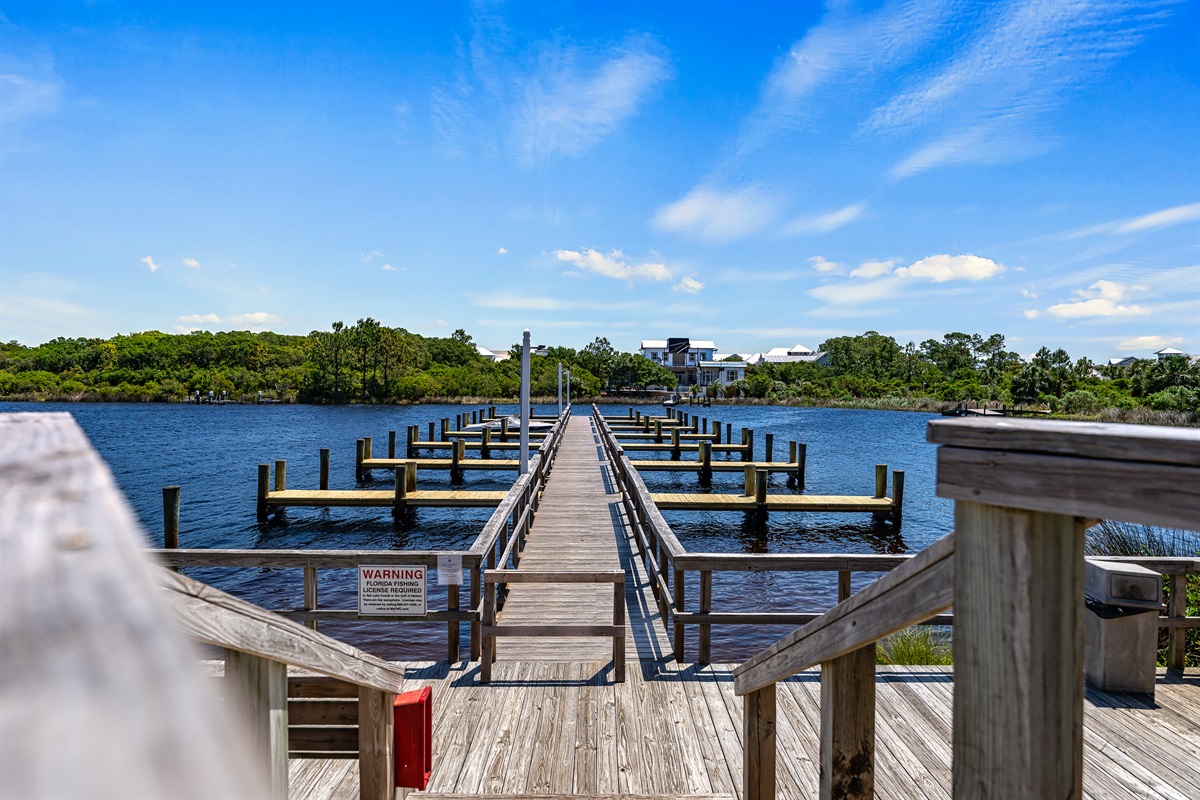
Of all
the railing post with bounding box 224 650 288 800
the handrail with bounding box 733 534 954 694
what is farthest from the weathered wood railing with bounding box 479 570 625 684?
the railing post with bounding box 224 650 288 800

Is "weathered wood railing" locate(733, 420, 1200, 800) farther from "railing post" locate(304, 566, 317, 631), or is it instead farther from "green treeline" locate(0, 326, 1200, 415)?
"green treeline" locate(0, 326, 1200, 415)

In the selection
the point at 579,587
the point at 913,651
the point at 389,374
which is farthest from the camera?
the point at 389,374

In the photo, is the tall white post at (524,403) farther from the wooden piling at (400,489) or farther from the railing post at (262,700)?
the railing post at (262,700)

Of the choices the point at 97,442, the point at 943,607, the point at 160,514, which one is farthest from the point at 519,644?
the point at 97,442

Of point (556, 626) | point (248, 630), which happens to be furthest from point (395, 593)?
point (248, 630)

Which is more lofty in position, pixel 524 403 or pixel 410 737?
pixel 524 403

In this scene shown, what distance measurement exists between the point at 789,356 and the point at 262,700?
139 m

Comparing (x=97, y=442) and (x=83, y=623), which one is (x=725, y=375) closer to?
(x=97, y=442)

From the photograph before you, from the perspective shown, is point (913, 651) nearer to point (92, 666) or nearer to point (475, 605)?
point (475, 605)

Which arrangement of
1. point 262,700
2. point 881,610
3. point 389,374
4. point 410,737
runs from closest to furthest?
point 881,610 → point 262,700 → point 410,737 → point 389,374

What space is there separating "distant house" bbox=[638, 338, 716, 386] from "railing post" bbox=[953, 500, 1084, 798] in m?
107

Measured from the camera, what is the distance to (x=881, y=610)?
1.54 m

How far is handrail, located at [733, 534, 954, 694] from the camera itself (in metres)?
1.32

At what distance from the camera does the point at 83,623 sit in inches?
18.5
